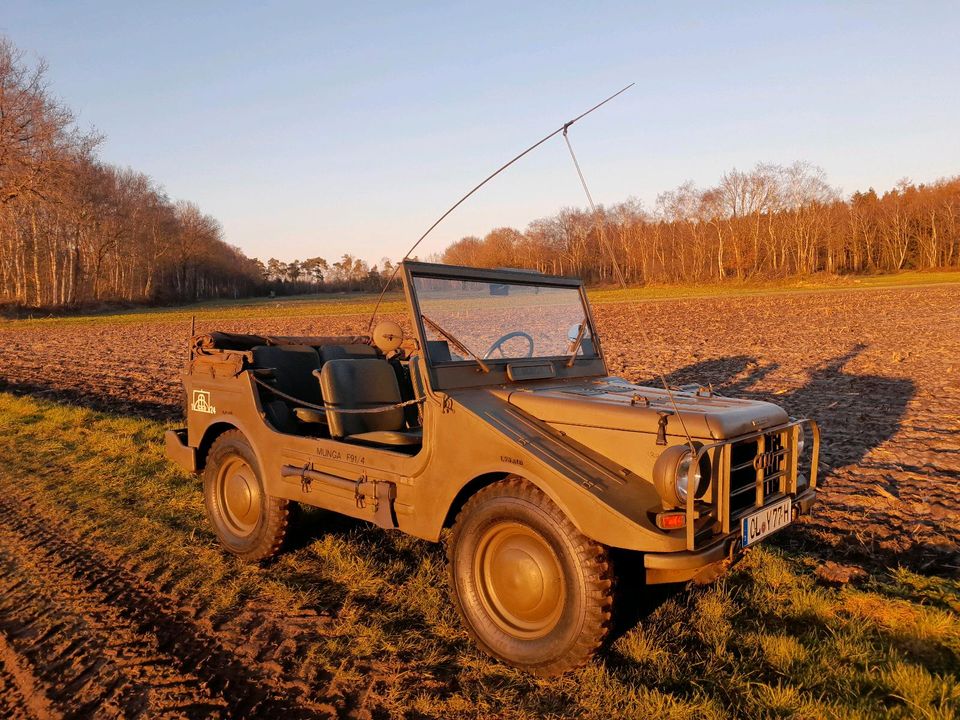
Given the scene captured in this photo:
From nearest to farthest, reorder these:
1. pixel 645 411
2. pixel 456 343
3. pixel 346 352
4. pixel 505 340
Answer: pixel 645 411 → pixel 456 343 → pixel 505 340 → pixel 346 352

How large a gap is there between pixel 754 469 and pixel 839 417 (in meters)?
6.30

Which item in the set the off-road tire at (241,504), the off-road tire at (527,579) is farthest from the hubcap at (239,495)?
the off-road tire at (527,579)

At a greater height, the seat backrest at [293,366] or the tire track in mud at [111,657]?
the seat backrest at [293,366]

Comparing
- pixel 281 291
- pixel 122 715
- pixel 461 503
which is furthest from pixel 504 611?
pixel 281 291

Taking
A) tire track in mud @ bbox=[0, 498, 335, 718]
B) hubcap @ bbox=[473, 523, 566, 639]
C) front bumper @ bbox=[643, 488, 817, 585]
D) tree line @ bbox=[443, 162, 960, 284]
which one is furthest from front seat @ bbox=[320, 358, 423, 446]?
tree line @ bbox=[443, 162, 960, 284]

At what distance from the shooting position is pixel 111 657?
11.2ft

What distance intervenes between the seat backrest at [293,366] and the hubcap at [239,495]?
2.37 feet

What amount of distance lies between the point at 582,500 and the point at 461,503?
0.97 metres

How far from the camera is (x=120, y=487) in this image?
21.4 ft

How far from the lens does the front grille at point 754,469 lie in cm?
340

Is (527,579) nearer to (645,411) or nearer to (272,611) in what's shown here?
(645,411)

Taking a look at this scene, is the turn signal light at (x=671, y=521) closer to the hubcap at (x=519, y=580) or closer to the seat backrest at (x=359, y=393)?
the hubcap at (x=519, y=580)

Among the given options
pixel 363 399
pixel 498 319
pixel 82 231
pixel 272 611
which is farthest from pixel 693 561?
pixel 82 231

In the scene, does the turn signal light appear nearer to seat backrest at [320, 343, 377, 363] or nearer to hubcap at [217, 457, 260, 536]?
hubcap at [217, 457, 260, 536]
